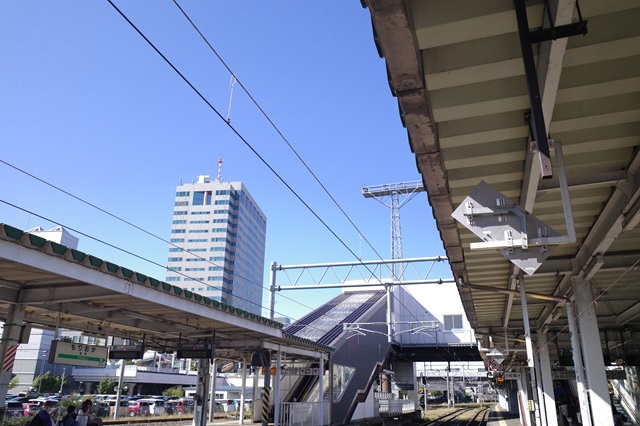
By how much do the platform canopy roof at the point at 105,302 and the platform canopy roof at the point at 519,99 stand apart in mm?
5958

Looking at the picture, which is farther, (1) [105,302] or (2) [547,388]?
(2) [547,388]

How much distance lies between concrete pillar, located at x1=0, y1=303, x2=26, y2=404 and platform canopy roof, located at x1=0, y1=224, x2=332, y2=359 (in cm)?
14

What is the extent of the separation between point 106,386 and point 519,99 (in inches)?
2409

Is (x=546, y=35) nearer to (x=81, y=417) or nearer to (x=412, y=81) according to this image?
(x=412, y=81)

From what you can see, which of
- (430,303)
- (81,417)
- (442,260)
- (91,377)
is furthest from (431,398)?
(81,417)

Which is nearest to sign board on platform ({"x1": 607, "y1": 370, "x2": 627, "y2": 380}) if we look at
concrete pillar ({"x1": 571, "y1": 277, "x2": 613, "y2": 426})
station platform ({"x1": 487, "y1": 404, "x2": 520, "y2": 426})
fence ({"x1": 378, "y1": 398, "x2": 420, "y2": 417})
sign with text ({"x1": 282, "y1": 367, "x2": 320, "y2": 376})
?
station platform ({"x1": 487, "y1": 404, "x2": 520, "y2": 426})

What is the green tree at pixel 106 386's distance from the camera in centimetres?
5541

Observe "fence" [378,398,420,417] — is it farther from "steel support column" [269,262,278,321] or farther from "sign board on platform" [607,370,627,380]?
"sign board on platform" [607,370,627,380]

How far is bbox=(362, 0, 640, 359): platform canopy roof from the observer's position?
3.84m

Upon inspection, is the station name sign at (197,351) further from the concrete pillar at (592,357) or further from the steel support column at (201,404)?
the concrete pillar at (592,357)

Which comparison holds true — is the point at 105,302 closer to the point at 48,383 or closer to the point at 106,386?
the point at 106,386

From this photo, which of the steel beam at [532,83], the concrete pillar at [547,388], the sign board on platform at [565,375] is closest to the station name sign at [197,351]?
the concrete pillar at [547,388]

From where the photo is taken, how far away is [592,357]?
9.10m

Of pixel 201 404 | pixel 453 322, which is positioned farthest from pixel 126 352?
pixel 453 322
